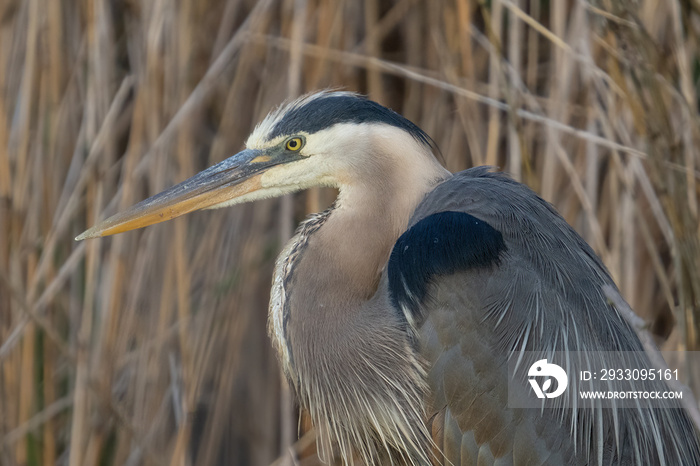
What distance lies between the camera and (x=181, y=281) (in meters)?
2.16

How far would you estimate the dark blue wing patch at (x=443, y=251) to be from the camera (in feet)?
4.96

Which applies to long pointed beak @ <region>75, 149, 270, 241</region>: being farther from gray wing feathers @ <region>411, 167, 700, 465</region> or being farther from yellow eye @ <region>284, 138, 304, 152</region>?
gray wing feathers @ <region>411, 167, 700, 465</region>

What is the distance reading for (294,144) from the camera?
65.6 inches

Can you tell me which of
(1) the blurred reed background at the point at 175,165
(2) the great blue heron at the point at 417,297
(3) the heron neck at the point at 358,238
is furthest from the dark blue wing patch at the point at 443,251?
(1) the blurred reed background at the point at 175,165

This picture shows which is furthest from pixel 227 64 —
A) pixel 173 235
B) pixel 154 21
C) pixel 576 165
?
pixel 576 165

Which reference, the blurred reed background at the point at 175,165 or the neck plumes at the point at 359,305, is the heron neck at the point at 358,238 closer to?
the neck plumes at the point at 359,305

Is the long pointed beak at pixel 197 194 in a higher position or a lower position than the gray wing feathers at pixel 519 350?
higher

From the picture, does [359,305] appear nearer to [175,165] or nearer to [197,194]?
[197,194]

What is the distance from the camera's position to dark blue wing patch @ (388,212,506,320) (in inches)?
59.6

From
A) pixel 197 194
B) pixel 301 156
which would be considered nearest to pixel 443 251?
pixel 301 156

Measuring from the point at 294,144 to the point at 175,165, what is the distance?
757mm

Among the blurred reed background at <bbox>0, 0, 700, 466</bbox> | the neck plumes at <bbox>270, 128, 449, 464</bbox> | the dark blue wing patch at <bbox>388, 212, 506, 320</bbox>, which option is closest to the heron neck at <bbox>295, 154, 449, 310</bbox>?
the neck plumes at <bbox>270, 128, 449, 464</bbox>

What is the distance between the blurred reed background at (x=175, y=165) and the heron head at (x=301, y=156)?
0.41m

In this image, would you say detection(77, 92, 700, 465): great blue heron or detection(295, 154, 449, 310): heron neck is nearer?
detection(77, 92, 700, 465): great blue heron
